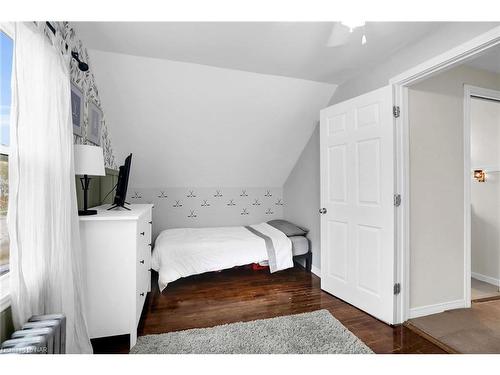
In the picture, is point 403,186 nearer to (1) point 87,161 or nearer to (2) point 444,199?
(2) point 444,199

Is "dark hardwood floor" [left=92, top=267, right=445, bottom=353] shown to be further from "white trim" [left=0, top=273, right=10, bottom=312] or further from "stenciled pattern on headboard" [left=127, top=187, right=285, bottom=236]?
"stenciled pattern on headboard" [left=127, top=187, right=285, bottom=236]

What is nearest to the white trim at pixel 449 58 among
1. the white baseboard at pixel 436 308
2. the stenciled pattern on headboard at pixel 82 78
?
the white baseboard at pixel 436 308

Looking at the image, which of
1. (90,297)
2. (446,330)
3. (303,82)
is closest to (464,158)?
(446,330)

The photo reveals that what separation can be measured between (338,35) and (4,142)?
7.47 feet

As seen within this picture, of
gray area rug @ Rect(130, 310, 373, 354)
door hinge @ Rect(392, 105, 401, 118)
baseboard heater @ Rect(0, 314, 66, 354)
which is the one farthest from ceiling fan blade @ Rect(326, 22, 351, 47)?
baseboard heater @ Rect(0, 314, 66, 354)

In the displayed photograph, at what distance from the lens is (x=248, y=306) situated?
2230mm

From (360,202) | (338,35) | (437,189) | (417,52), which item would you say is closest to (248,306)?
(360,202)

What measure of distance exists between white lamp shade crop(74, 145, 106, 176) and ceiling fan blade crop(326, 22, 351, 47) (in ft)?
6.56

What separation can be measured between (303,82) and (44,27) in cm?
237

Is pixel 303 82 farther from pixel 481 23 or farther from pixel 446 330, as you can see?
pixel 446 330

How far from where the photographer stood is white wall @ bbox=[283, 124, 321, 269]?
124 inches

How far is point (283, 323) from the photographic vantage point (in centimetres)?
190
